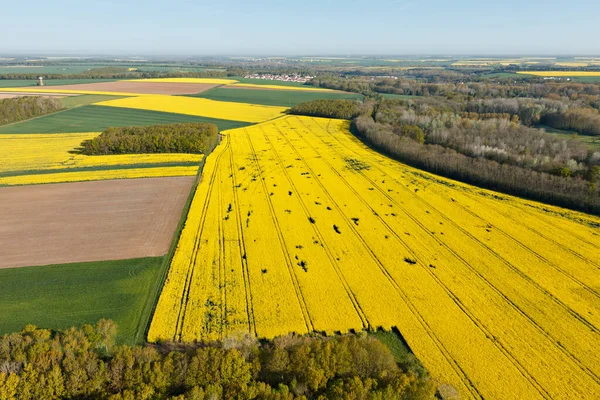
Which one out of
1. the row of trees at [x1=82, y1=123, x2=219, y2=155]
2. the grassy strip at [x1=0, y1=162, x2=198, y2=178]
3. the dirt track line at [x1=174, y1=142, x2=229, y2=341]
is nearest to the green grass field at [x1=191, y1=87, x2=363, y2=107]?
the row of trees at [x1=82, y1=123, x2=219, y2=155]

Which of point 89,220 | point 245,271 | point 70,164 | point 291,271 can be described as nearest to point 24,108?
point 70,164

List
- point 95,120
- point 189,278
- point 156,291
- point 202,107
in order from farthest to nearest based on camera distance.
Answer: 1. point 202,107
2. point 95,120
3. point 189,278
4. point 156,291

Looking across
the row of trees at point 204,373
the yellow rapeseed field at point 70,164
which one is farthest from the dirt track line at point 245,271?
the yellow rapeseed field at point 70,164

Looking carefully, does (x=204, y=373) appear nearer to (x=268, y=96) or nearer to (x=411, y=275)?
(x=411, y=275)

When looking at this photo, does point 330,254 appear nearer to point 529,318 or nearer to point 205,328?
point 205,328

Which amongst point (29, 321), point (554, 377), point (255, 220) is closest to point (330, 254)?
point (255, 220)
